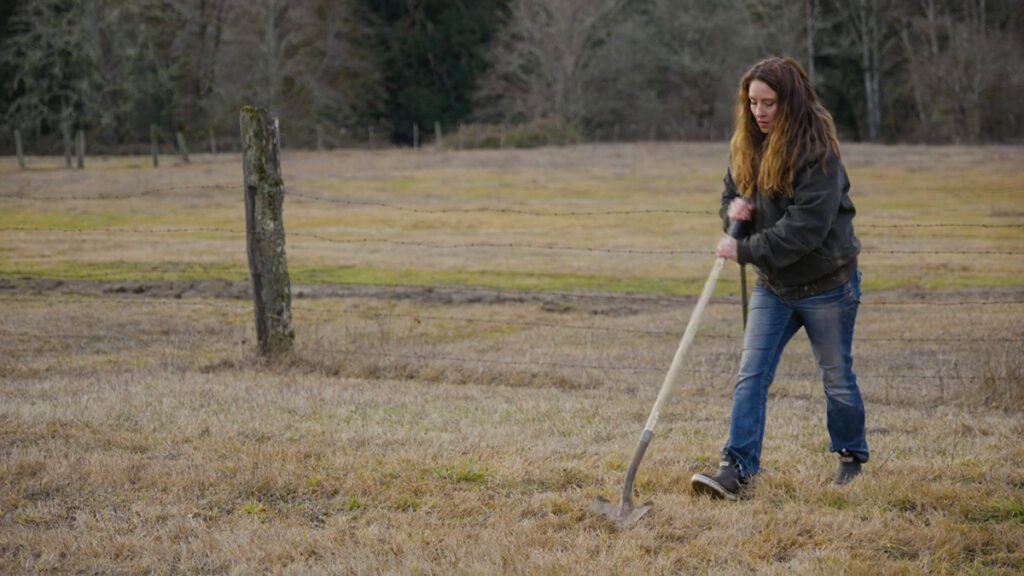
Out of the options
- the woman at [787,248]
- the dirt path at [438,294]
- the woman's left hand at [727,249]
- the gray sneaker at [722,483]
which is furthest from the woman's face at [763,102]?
the dirt path at [438,294]

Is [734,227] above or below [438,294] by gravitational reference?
above

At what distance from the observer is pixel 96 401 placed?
7.37 metres

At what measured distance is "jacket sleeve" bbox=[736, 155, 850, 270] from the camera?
511 cm

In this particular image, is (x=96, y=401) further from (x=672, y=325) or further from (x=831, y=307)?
(x=672, y=325)

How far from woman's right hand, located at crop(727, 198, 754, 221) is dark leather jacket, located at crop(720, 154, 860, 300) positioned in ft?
0.14

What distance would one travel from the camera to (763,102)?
5.21 meters

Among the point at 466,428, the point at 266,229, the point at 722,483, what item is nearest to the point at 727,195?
the point at 722,483

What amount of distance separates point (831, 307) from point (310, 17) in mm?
62271

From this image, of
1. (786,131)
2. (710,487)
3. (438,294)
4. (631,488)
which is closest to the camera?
(631,488)

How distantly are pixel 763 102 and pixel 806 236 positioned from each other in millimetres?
700

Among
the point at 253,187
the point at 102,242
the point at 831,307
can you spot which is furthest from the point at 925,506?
the point at 102,242

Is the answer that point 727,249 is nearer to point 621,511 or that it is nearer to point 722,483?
point 722,483

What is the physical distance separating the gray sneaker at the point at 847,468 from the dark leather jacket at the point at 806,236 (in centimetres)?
93

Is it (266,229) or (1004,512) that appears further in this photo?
(266,229)
